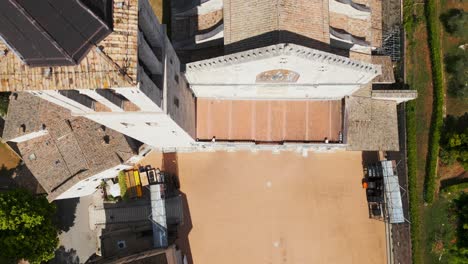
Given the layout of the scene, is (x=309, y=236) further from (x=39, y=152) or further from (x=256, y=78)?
(x=39, y=152)

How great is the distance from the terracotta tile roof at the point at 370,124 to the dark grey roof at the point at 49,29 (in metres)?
28.2

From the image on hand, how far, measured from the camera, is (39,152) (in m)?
38.6

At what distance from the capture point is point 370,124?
3947cm

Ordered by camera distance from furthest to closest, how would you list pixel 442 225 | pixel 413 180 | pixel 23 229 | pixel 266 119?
pixel 442 225
pixel 413 180
pixel 266 119
pixel 23 229

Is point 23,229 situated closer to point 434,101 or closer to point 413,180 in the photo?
point 413,180

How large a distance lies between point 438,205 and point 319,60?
27509mm

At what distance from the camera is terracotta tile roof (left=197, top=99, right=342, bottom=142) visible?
39.2m

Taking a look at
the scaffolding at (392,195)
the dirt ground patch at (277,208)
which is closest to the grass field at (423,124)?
the scaffolding at (392,195)

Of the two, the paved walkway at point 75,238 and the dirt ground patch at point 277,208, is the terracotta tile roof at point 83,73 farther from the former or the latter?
the paved walkway at point 75,238

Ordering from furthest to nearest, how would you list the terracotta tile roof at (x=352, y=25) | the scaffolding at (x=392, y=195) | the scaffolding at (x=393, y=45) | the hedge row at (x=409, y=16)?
the hedge row at (x=409, y=16) → the scaffolding at (x=393, y=45) → the scaffolding at (x=392, y=195) → the terracotta tile roof at (x=352, y=25)

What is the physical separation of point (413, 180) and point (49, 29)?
3970 centimetres

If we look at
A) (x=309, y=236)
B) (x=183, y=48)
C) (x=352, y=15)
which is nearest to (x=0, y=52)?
(x=183, y=48)

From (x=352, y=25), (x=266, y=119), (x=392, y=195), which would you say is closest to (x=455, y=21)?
(x=352, y=25)

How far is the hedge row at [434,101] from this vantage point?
4200cm
